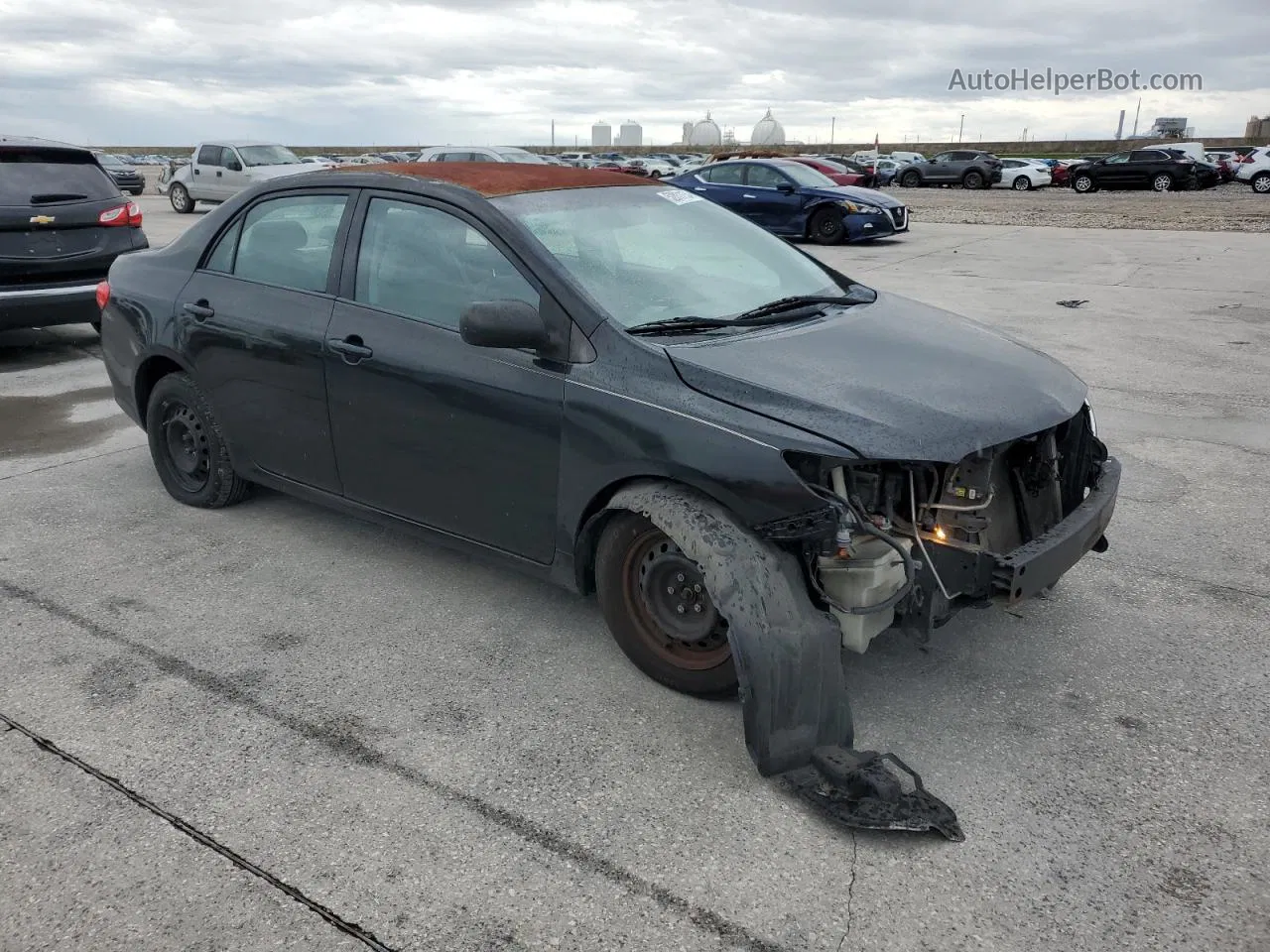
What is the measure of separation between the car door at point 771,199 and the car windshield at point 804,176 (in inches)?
6.7

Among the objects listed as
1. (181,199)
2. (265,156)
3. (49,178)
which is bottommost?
(181,199)

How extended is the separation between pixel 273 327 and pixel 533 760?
222 cm

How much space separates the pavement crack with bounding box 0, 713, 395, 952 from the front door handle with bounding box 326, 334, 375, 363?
1.65 m

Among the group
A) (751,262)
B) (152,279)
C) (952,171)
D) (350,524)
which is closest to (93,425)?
(152,279)

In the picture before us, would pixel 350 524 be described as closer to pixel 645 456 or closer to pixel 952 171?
pixel 645 456

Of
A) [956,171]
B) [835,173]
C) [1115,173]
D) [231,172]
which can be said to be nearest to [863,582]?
[231,172]

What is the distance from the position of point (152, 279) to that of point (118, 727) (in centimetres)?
252

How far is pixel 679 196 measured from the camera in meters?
4.48

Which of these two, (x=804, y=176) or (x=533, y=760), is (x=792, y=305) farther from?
(x=804, y=176)

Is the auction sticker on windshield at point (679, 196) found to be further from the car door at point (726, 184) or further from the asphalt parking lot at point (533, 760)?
the car door at point (726, 184)

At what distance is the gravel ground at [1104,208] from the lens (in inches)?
794

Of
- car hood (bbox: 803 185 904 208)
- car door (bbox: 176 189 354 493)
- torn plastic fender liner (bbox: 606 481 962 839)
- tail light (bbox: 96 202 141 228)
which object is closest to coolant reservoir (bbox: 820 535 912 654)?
torn plastic fender liner (bbox: 606 481 962 839)

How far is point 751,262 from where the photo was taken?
4.20 metres

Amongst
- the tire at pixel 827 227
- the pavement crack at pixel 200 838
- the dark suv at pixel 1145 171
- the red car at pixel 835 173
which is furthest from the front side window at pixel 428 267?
the dark suv at pixel 1145 171
